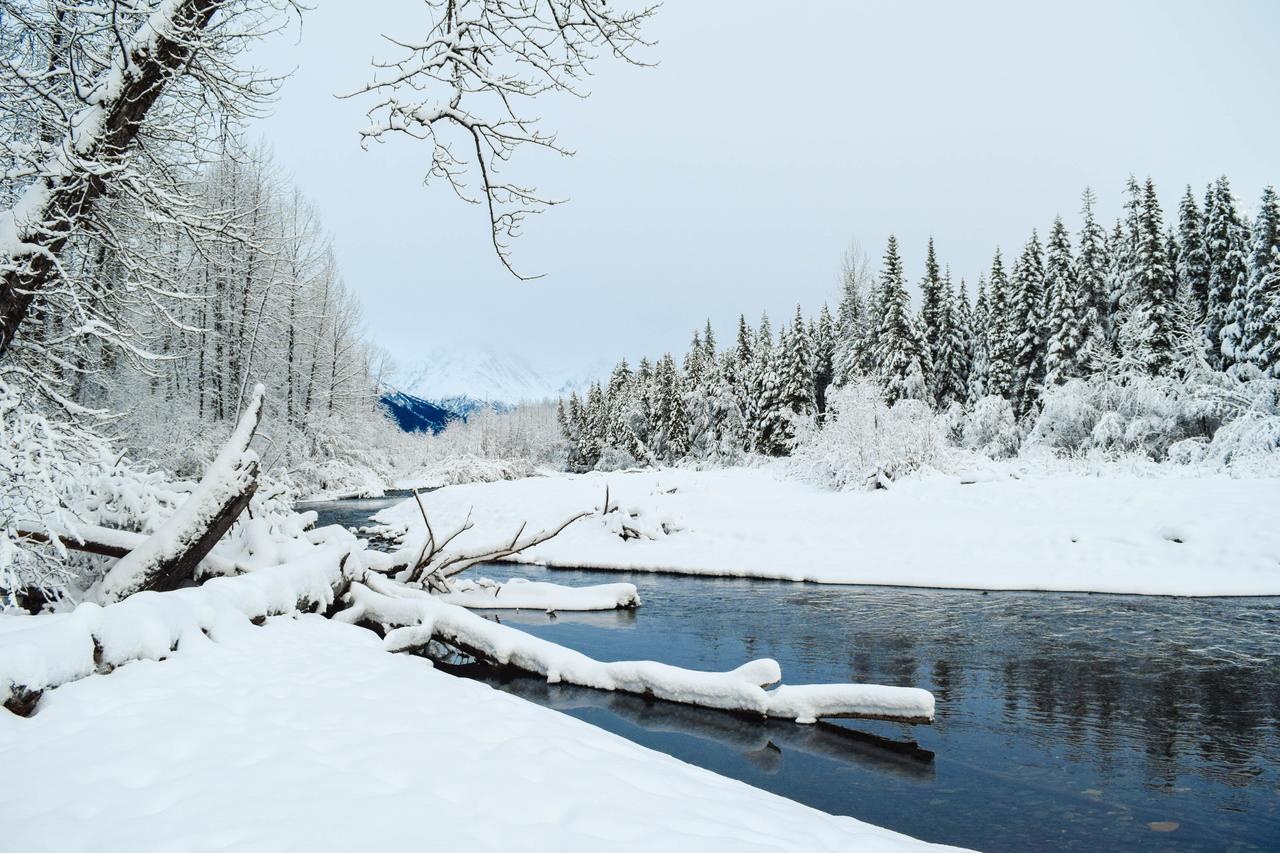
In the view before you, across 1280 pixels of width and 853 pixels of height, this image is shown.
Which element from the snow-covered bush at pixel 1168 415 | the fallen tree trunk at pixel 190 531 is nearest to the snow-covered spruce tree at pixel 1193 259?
the snow-covered bush at pixel 1168 415

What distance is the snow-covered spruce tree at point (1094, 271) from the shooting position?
35125 millimetres

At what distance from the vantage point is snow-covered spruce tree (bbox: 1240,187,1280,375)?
25219mm

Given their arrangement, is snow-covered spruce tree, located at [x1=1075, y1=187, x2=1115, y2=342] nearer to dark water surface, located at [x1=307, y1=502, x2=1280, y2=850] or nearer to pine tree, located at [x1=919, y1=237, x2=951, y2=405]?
pine tree, located at [x1=919, y1=237, x2=951, y2=405]

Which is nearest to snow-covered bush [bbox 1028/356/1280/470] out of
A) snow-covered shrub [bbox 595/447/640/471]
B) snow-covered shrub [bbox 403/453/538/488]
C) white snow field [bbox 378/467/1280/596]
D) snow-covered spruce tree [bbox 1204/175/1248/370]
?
snow-covered spruce tree [bbox 1204/175/1248/370]

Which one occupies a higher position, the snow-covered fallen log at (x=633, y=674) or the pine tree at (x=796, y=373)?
the pine tree at (x=796, y=373)

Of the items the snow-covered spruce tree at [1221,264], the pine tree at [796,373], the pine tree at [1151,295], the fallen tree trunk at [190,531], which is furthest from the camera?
the pine tree at [796,373]

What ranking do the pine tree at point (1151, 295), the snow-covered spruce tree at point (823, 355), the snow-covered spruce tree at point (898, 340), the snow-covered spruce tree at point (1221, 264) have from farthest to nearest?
the snow-covered spruce tree at point (823, 355)
the snow-covered spruce tree at point (898, 340)
the pine tree at point (1151, 295)
the snow-covered spruce tree at point (1221, 264)

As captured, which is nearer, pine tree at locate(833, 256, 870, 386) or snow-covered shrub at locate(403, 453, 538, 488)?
pine tree at locate(833, 256, 870, 386)

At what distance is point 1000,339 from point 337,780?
141 ft

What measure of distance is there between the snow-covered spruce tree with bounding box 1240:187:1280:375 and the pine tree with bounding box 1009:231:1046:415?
393 inches

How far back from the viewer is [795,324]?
1725 inches

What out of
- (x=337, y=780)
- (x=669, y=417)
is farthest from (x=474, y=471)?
(x=337, y=780)

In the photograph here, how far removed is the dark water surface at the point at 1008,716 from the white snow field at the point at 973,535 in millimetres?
1335

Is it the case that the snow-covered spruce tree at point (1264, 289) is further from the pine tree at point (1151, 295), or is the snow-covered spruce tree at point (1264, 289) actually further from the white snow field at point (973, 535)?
the white snow field at point (973, 535)
